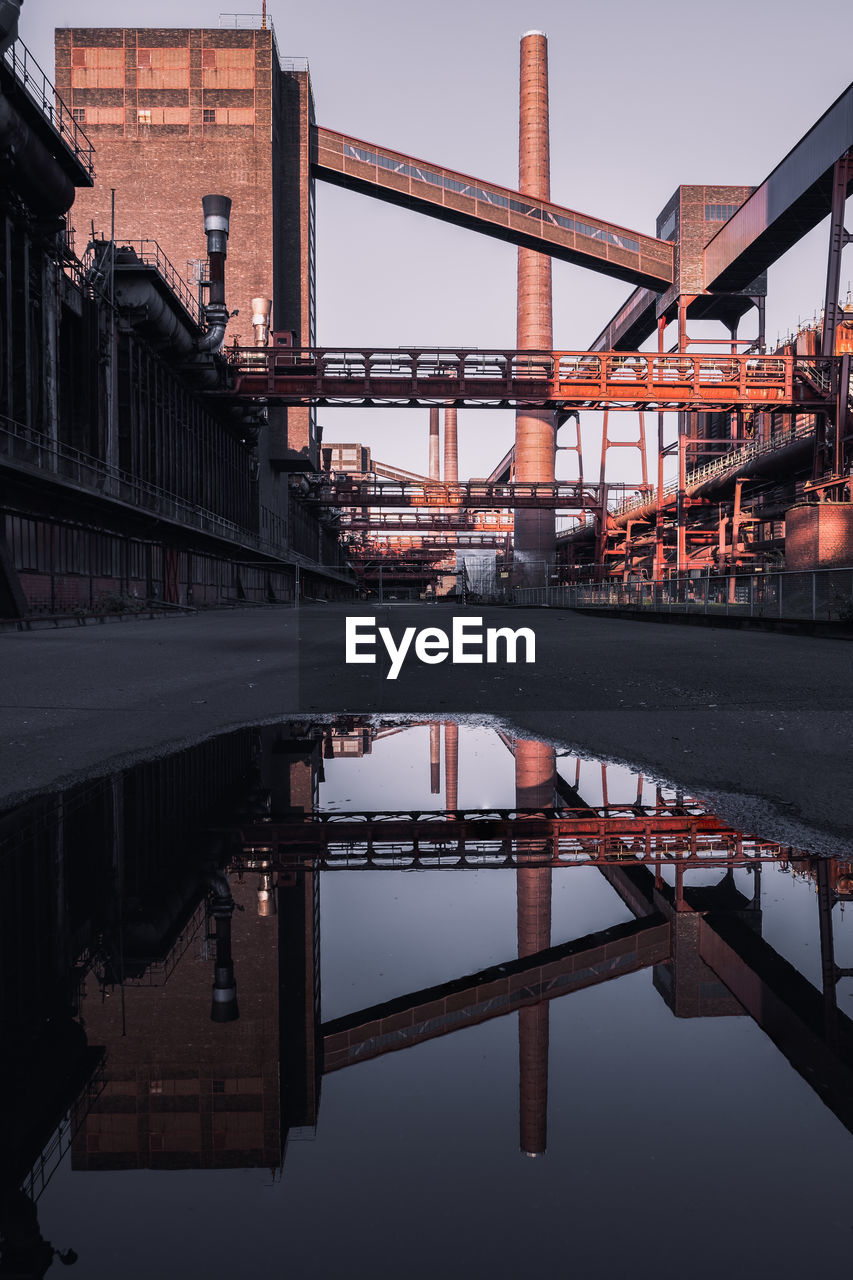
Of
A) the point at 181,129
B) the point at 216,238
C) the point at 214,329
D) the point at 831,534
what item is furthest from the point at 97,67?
the point at 831,534

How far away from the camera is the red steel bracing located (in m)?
34.8

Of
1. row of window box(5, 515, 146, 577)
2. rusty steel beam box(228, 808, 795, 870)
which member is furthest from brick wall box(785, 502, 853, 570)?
row of window box(5, 515, 146, 577)

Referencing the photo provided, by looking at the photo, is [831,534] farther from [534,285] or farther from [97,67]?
[97,67]

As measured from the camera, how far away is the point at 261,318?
5006cm

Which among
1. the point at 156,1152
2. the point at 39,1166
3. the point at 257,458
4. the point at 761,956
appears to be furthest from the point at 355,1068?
the point at 257,458

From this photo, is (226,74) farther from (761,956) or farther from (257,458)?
(761,956)

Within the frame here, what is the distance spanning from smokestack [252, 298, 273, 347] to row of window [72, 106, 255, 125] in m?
10.4

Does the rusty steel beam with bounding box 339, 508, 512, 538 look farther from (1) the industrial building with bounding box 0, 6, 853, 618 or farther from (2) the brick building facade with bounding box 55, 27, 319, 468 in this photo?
(2) the brick building facade with bounding box 55, 27, 319, 468

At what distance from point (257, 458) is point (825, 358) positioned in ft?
97.7

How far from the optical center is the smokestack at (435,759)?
4.61 metres

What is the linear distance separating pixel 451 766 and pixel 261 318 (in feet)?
162

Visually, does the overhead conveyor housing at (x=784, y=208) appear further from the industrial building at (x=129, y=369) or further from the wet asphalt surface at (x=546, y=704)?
the wet asphalt surface at (x=546, y=704)

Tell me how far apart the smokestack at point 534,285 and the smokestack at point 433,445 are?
8571 cm

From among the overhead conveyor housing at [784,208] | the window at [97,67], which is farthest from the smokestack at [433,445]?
the overhead conveyor housing at [784,208]
